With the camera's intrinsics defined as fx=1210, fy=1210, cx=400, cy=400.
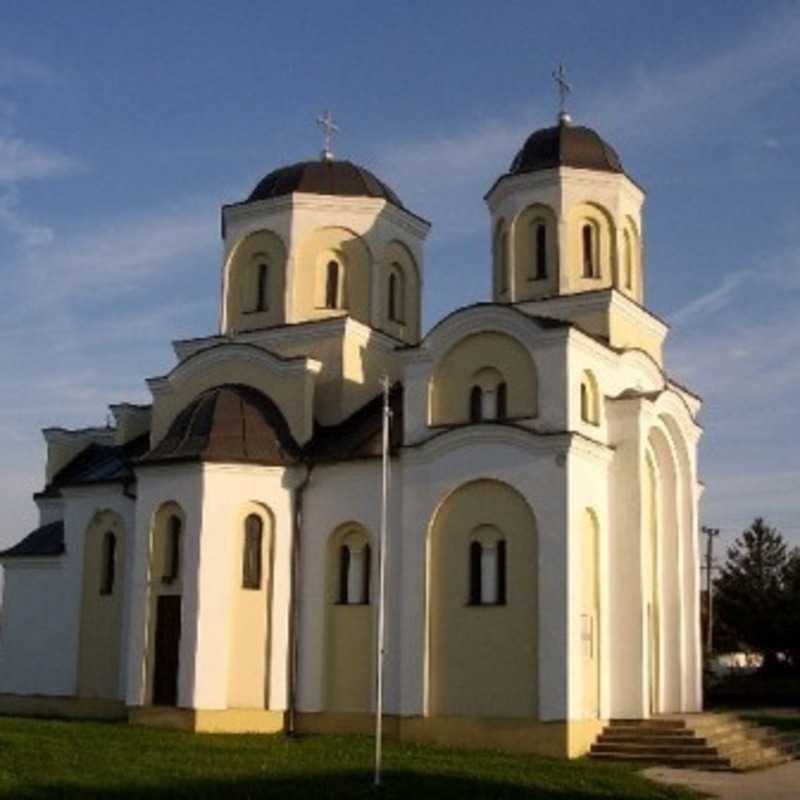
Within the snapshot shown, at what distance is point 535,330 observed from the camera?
902 inches

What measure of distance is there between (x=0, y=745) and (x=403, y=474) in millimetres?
Answer: 8815

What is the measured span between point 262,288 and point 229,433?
5250 mm

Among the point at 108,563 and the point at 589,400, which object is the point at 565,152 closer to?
the point at 589,400

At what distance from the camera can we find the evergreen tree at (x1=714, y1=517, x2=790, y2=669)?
46.3m

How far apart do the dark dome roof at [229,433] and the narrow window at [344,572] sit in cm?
217

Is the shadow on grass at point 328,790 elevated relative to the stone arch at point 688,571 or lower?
lower

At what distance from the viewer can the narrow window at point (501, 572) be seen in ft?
73.5

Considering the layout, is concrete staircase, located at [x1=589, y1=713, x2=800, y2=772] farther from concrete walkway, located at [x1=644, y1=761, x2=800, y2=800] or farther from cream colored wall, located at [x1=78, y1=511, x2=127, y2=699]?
cream colored wall, located at [x1=78, y1=511, x2=127, y2=699]

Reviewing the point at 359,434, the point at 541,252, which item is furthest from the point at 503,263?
the point at 359,434

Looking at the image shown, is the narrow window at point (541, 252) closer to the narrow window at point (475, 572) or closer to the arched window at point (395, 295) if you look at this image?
the arched window at point (395, 295)

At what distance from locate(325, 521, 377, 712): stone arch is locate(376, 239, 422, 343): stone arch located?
612 centimetres

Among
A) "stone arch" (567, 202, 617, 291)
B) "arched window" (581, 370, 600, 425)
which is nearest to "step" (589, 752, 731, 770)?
"arched window" (581, 370, 600, 425)

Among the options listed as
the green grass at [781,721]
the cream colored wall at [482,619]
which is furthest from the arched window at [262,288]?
the green grass at [781,721]

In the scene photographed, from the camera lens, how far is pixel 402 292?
29.8m
